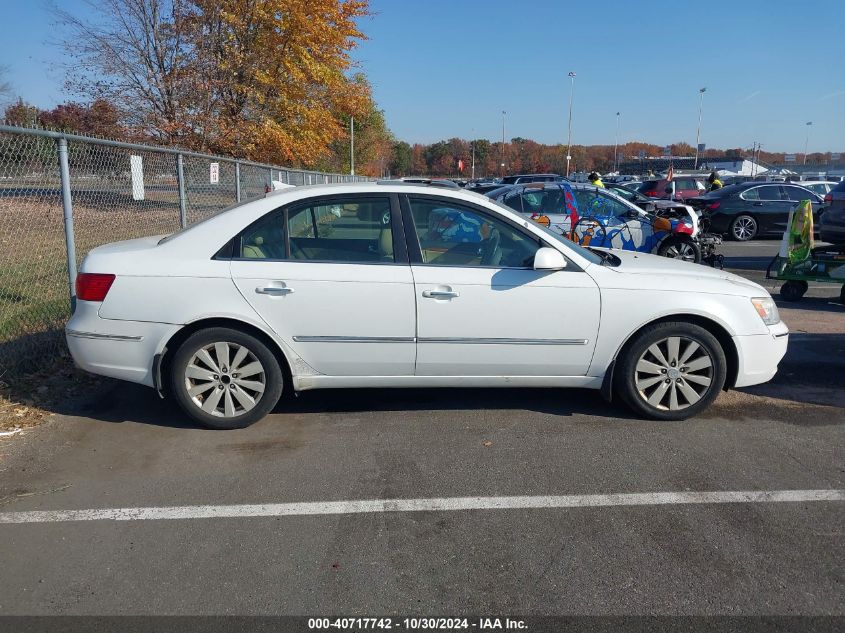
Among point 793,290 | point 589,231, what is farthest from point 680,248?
point 793,290

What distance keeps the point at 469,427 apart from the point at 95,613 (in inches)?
101

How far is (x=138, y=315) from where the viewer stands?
14.2ft

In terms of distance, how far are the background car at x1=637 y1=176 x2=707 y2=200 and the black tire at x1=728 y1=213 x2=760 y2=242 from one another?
4.53 metres

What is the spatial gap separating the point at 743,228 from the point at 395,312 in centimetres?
1570

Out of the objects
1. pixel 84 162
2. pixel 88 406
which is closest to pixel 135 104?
pixel 84 162

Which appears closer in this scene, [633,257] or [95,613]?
[95,613]

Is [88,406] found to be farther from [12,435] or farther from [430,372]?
[430,372]

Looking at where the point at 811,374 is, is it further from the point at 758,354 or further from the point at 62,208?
the point at 62,208

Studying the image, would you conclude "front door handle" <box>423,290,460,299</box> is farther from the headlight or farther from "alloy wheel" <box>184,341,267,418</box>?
the headlight

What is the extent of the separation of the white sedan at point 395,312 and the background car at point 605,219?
604cm

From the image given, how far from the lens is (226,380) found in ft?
14.5

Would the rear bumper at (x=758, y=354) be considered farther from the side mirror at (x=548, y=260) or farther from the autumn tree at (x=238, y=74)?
the autumn tree at (x=238, y=74)

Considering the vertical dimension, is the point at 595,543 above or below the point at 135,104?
below

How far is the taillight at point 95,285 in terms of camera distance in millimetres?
4336
